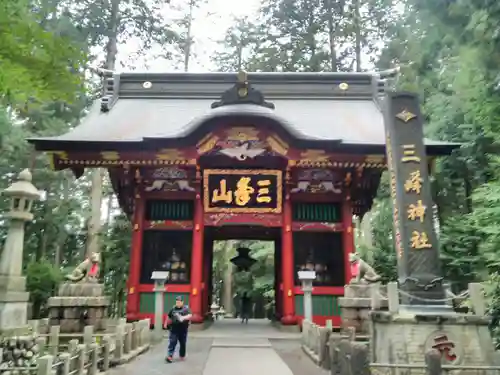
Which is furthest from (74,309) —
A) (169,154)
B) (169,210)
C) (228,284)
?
(228,284)

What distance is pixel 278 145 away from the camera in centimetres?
1135

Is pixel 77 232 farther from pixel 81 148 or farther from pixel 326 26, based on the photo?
pixel 326 26

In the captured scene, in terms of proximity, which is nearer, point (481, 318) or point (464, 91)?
point (481, 318)

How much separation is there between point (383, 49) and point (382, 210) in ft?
32.0

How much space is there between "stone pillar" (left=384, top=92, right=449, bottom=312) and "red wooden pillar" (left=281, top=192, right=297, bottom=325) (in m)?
5.15

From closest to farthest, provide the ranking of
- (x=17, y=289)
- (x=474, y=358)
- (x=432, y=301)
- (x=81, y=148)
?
(x=474, y=358) → (x=432, y=301) → (x=17, y=289) → (x=81, y=148)

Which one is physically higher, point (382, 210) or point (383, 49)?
point (383, 49)

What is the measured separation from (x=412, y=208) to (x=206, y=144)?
19.6 feet

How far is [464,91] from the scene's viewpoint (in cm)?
1179

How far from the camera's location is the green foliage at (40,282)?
55.2 feet

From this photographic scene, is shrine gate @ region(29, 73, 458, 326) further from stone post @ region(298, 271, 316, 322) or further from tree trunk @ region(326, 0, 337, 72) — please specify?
tree trunk @ region(326, 0, 337, 72)

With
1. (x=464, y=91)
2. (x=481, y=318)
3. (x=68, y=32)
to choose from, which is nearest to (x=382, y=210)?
(x=464, y=91)

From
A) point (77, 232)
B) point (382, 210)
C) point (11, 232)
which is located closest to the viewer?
point (11, 232)

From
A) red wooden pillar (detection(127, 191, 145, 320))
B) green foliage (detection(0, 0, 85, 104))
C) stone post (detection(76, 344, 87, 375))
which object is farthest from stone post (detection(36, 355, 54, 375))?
red wooden pillar (detection(127, 191, 145, 320))
